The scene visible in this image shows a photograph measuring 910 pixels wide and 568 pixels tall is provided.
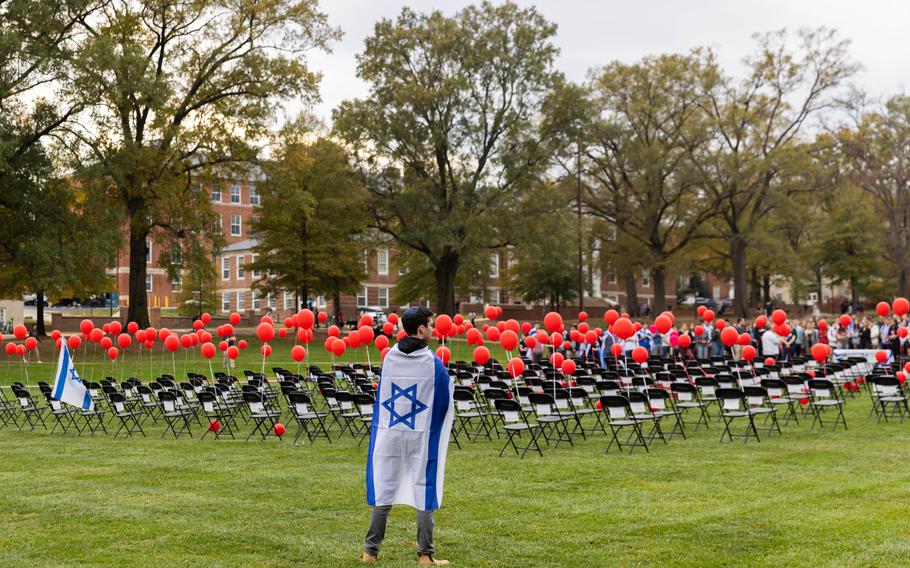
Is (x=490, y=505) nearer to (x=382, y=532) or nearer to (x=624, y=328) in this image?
(x=382, y=532)

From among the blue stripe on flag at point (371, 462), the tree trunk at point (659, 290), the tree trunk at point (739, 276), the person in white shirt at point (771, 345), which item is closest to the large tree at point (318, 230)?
the tree trunk at point (659, 290)

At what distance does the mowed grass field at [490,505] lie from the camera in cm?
716

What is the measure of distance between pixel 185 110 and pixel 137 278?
700 centimetres

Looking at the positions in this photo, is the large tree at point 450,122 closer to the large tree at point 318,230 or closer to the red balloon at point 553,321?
the large tree at point 318,230

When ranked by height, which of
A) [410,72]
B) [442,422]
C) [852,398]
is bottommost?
[852,398]

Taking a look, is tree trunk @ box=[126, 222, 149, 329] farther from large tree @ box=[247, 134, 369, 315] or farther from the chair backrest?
the chair backrest

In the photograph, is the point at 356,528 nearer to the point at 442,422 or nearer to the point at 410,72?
the point at 442,422

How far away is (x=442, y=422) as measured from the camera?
682 centimetres

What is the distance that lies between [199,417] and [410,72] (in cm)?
2795

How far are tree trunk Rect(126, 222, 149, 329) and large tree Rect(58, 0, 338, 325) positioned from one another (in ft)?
0.14

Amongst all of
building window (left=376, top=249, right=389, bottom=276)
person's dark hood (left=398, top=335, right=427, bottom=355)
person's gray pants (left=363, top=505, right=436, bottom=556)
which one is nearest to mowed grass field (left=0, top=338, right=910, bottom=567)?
person's gray pants (left=363, top=505, right=436, bottom=556)

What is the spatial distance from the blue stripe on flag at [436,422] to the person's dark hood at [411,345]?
0.60ft

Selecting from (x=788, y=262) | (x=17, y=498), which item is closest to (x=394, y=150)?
(x=788, y=262)

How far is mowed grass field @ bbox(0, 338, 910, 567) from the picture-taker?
716 centimetres
